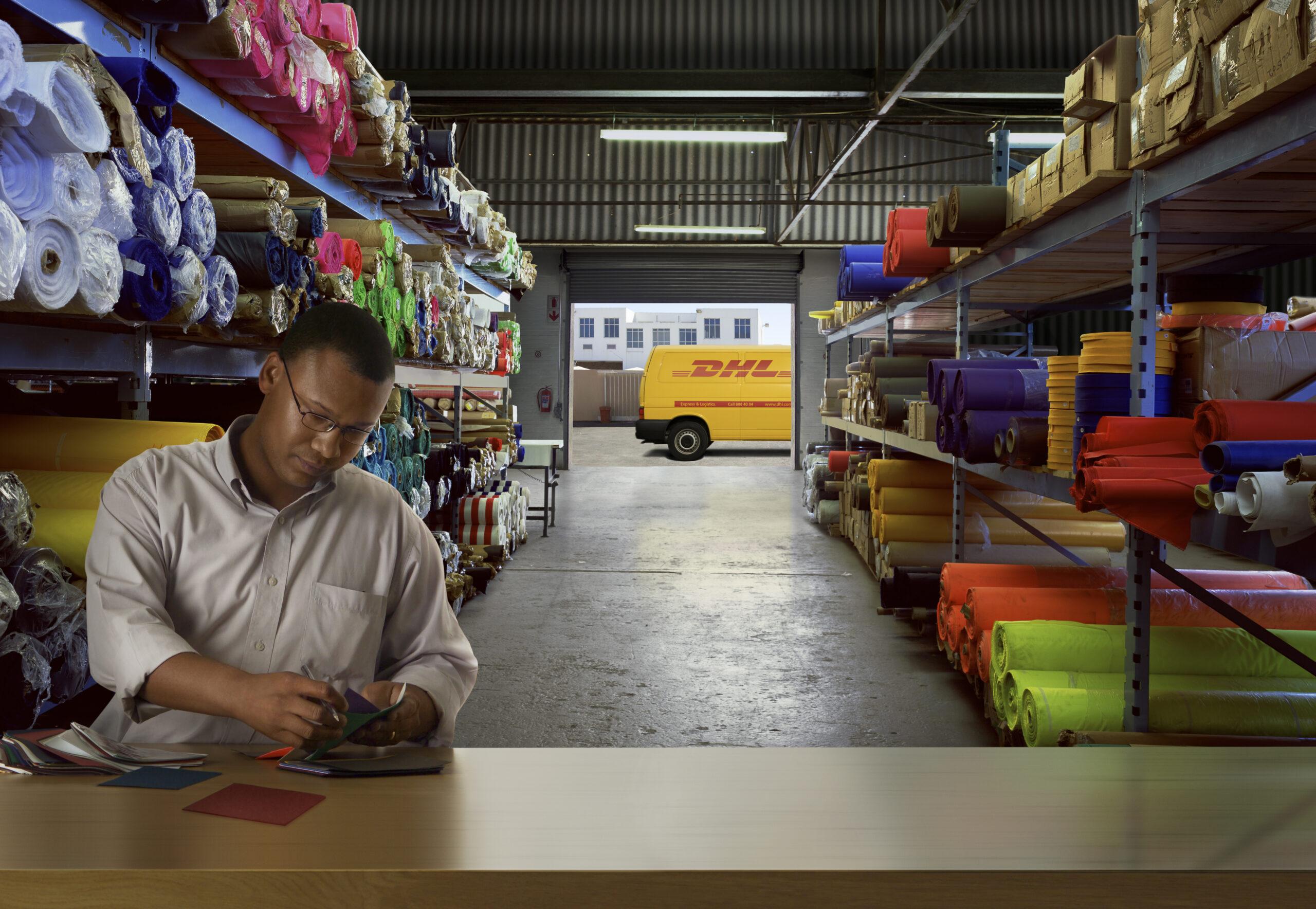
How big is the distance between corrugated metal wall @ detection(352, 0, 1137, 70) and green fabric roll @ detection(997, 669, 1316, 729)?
999 cm

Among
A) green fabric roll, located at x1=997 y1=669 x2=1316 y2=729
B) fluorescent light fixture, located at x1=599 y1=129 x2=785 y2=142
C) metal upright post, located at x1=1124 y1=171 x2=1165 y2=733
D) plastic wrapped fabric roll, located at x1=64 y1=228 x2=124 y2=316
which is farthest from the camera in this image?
fluorescent light fixture, located at x1=599 y1=129 x2=785 y2=142

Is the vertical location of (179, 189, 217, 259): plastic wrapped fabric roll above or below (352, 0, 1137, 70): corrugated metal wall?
below

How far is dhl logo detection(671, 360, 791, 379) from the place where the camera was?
60.4 feet

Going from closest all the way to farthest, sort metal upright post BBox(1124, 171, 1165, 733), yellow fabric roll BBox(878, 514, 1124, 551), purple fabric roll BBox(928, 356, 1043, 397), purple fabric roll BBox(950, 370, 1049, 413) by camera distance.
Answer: metal upright post BBox(1124, 171, 1165, 733) → purple fabric roll BBox(950, 370, 1049, 413) → purple fabric roll BBox(928, 356, 1043, 397) → yellow fabric roll BBox(878, 514, 1124, 551)

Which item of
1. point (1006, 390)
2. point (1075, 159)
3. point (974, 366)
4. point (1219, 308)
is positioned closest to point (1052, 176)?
point (1075, 159)

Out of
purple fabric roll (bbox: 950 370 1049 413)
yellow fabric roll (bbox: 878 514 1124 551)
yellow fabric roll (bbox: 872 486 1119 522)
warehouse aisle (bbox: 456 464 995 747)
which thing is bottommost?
warehouse aisle (bbox: 456 464 995 747)

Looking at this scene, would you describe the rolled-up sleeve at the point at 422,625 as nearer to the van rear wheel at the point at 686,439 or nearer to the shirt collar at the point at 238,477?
the shirt collar at the point at 238,477

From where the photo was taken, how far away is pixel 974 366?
14.9ft

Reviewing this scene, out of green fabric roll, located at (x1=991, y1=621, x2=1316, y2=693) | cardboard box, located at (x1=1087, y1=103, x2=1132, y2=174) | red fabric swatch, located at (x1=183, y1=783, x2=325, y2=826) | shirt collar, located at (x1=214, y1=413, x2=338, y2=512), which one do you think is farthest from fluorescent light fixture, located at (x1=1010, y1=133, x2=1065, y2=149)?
red fabric swatch, located at (x1=183, y1=783, x2=325, y2=826)

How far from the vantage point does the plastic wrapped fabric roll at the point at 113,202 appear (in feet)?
5.97

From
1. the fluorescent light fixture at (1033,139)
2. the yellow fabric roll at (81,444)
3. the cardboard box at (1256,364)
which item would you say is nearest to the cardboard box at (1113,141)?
the cardboard box at (1256,364)

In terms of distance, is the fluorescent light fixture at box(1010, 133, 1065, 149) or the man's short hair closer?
the man's short hair

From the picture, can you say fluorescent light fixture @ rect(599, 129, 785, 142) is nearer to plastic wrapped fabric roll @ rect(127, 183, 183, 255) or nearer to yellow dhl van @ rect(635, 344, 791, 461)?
yellow dhl van @ rect(635, 344, 791, 461)

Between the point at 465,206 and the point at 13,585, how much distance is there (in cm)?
446
